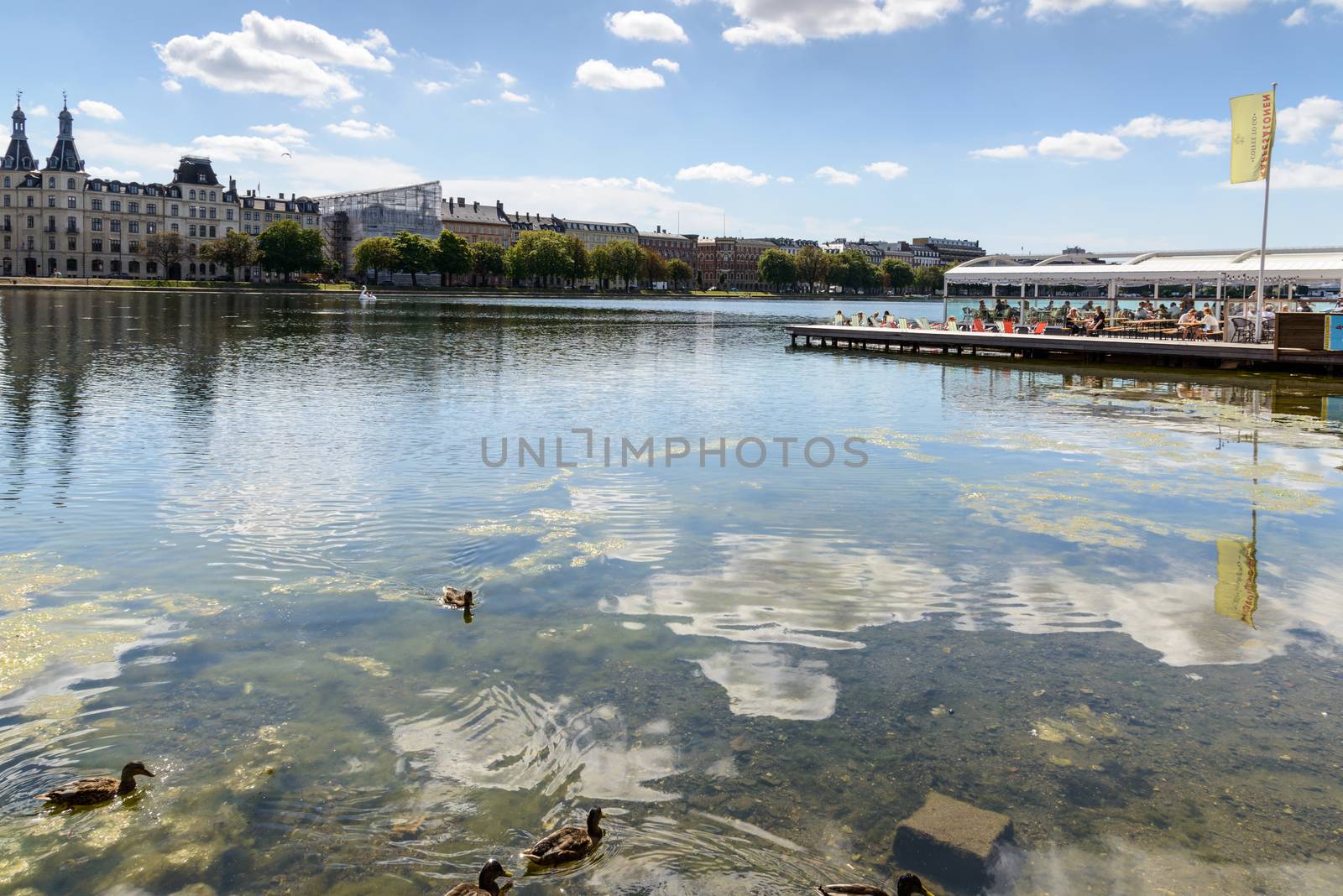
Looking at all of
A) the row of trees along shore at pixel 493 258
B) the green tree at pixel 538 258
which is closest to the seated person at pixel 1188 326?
the row of trees along shore at pixel 493 258

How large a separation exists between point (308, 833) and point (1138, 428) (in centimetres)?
2369

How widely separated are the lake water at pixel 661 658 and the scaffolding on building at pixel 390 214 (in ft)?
558

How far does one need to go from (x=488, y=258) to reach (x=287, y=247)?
38.9 meters

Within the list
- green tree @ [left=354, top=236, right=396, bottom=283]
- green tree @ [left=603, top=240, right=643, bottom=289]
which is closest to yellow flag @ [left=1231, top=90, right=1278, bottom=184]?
green tree @ [left=354, top=236, right=396, bottom=283]

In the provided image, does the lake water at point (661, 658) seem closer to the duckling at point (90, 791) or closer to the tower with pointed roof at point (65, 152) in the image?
the duckling at point (90, 791)

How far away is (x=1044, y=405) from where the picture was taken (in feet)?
101

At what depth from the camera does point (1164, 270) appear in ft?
152

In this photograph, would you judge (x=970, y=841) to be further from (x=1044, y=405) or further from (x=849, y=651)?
(x=1044, y=405)

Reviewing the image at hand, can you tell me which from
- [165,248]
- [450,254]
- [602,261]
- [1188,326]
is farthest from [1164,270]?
[602,261]

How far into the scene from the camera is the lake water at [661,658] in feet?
22.2

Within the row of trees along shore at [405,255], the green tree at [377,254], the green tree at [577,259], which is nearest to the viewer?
the row of trees along shore at [405,255]

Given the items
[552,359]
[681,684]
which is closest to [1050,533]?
[681,684]

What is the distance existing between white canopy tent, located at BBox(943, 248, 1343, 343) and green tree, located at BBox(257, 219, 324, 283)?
4388 inches

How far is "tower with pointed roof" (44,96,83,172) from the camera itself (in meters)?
152
